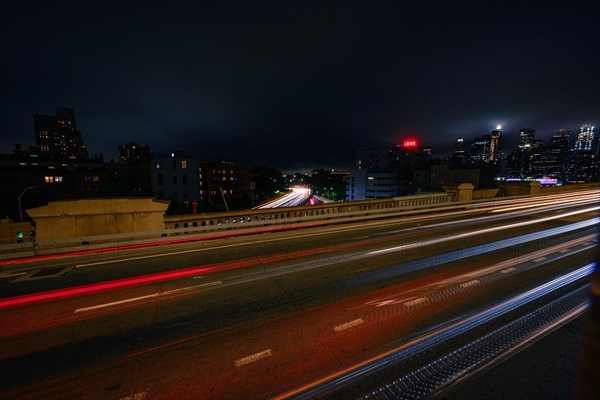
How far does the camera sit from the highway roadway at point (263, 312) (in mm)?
3324

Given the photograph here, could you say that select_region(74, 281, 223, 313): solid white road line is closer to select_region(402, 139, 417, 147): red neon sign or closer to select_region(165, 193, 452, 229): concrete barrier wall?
select_region(165, 193, 452, 229): concrete barrier wall

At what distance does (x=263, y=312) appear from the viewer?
4746 millimetres

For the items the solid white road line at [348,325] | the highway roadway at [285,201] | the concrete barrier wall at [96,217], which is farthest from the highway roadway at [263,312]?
the highway roadway at [285,201]

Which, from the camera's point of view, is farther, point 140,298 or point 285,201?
point 285,201

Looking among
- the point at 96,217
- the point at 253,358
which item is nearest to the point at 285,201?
the point at 96,217

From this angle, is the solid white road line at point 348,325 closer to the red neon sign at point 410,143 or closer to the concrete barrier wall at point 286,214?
the concrete barrier wall at point 286,214

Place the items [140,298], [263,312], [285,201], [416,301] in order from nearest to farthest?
[263,312] < [416,301] < [140,298] < [285,201]

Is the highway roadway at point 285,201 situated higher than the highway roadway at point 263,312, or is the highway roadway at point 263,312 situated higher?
the highway roadway at point 263,312

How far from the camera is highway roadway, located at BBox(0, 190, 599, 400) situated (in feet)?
10.9

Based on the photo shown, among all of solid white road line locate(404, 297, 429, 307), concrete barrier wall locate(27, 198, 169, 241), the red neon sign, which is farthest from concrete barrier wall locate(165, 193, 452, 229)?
A: the red neon sign

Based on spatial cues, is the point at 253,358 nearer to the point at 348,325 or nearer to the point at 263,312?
the point at 263,312

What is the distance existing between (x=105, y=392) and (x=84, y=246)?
6.73 metres

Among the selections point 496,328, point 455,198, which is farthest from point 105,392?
point 455,198

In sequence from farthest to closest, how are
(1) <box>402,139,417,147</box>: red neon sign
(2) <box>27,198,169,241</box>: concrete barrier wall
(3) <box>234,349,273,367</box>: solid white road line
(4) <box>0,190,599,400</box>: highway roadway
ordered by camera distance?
1. (1) <box>402,139,417,147</box>: red neon sign
2. (2) <box>27,198,169,241</box>: concrete barrier wall
3. (3) <box>234,349,273,367</box>: solid white road line
4. (4) <box>0,190,599,400</box>: highway roadway
